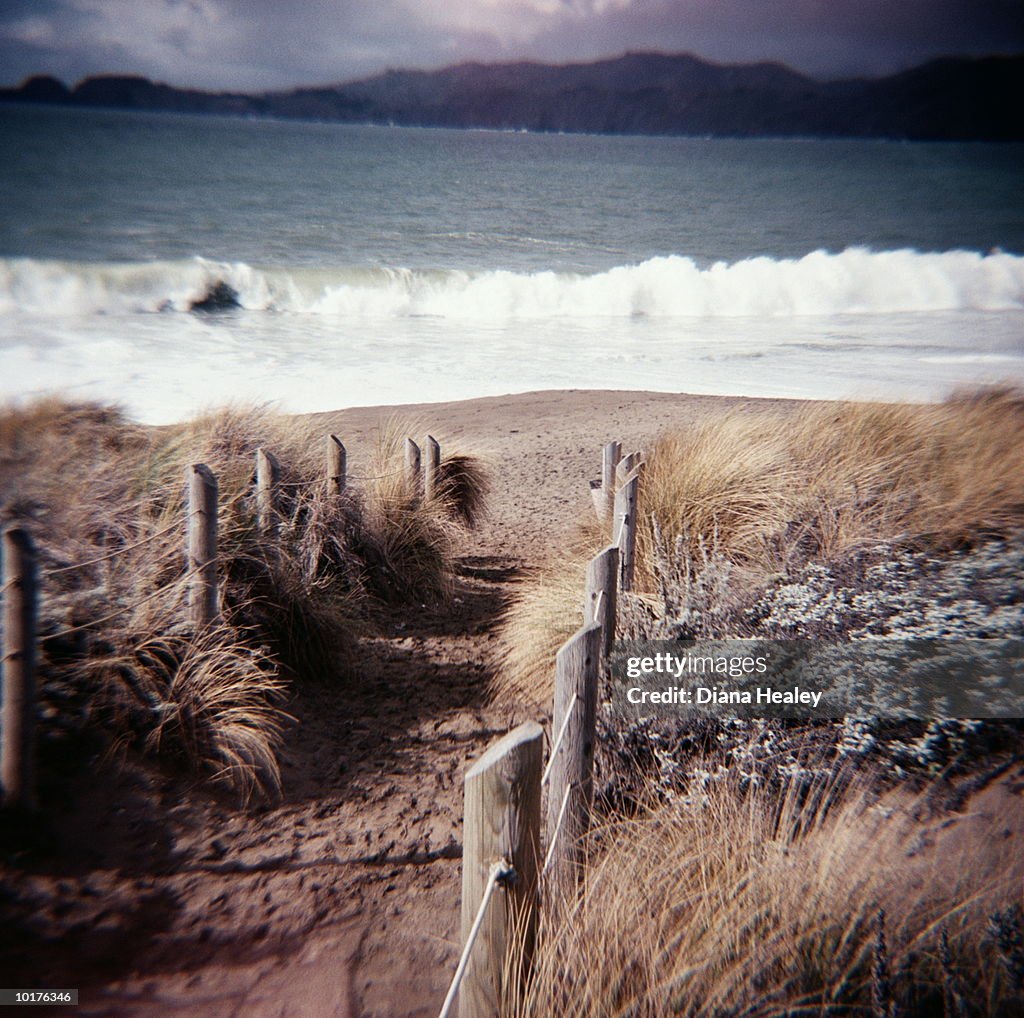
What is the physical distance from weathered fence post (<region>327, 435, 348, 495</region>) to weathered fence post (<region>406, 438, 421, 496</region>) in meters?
0.67

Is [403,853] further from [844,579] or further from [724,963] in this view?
[844,579]

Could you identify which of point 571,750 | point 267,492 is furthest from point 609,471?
point 571,750

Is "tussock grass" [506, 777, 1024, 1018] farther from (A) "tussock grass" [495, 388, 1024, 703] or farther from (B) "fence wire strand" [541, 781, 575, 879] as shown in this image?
(A) "tussock grass" [495, 388, 1024, 703]

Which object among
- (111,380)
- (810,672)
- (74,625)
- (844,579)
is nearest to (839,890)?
(810,672)

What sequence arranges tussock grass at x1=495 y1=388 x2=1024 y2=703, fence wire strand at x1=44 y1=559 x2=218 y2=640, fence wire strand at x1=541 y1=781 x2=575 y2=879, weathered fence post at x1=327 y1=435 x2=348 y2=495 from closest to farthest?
fence wire strand at x1=541 y1=781 x2=575 y2=879 < fence wire strand at x1=44 y1=559 x2=218 y2=640 < tussock grass at x1=495 y1=388 x2=1024 y2=703 < weathered fence post at x1=327 y1=435 x2=348 y2=495

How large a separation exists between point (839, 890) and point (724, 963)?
373 mm

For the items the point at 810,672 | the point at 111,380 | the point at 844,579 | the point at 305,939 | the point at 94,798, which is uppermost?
the point at 111,380

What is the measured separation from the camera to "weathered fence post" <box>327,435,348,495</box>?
17.1 feet

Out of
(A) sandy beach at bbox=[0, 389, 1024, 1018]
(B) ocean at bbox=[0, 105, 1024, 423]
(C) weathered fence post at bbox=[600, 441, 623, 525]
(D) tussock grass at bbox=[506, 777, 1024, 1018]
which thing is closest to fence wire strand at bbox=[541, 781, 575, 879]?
(D) tussock grass at bbox=[506, 777, 1024, 1018]

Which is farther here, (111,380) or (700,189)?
(700,189)

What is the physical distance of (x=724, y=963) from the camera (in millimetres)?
1840

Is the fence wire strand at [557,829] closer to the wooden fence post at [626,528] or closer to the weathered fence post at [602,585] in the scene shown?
the weathered fence post at [602,585]

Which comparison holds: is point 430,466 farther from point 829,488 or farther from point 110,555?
point 110,555

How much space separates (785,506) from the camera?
4.66 m
